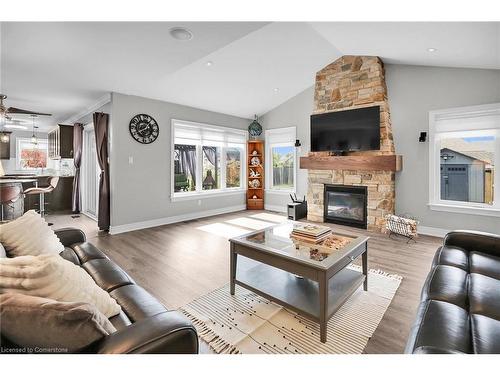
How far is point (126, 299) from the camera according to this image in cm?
135

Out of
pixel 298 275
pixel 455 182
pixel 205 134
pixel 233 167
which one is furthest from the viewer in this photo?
pixel 233 167

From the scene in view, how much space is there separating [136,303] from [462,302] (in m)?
1.71

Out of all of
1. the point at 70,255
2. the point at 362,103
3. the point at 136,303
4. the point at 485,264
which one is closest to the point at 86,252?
the point at 70,255

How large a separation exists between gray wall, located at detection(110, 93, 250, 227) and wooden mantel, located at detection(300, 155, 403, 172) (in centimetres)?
270

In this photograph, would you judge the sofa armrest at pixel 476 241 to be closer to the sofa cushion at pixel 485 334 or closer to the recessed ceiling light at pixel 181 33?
the sofa cushion at pixel 485 334

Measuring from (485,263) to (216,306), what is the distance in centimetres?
197

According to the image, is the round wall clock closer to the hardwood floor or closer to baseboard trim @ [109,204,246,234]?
baseboard trim @ [109,204,246,234]

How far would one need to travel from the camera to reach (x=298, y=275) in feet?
5.80

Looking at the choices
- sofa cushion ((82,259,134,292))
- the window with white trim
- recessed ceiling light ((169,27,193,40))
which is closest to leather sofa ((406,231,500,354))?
sofa cushion ((82,259,134,292))

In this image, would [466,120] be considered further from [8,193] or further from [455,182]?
[8,193]

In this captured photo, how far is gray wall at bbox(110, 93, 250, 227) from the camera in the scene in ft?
14.0

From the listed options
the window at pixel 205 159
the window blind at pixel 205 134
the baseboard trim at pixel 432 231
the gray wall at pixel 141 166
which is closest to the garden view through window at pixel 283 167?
the window at pixel 205 159
